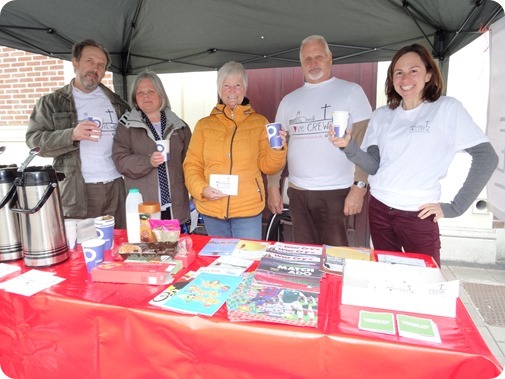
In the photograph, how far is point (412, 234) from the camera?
73.7 inches

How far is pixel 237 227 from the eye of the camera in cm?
231

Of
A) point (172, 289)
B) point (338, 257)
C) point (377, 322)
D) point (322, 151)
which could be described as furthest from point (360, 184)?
point (172, 289)

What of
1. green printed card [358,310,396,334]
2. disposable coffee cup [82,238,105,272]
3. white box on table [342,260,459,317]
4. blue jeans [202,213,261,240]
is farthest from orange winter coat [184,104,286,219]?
green printed card [358,310,396,334]

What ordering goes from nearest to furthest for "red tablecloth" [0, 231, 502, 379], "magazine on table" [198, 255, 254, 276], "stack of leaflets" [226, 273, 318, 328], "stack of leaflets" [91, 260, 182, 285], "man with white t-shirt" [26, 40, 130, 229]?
"red tablecloth" [0, 231, 502, 379], "stack of leaflets" [226, 273, 318, 328], "stack of leaflets" [91, 260, 182, 285], "magazine on table" [198, 255, 254, 276], "man with white t-shirt" [26, 40, 130, 229]

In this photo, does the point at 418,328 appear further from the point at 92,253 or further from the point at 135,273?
the point at 92,253

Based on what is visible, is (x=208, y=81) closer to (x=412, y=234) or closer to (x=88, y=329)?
(x=412, y=234)

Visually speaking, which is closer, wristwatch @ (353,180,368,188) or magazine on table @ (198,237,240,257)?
magazine on table @ (198,237,240,257)

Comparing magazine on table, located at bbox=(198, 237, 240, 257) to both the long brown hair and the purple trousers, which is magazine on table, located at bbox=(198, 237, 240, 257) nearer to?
the purple trousers

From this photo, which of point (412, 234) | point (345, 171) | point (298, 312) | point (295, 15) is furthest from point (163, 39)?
point (298, 312)

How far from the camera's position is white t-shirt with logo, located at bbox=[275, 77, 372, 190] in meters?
2.40

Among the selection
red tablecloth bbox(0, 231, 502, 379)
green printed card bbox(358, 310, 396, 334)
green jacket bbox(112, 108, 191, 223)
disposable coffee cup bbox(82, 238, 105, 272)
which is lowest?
red tablecloth bbox(0, 231, 502, 379)

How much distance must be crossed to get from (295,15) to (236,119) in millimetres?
1254

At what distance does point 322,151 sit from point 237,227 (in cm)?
79

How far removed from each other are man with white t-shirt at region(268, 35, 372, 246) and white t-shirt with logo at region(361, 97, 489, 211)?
0.42 metres
